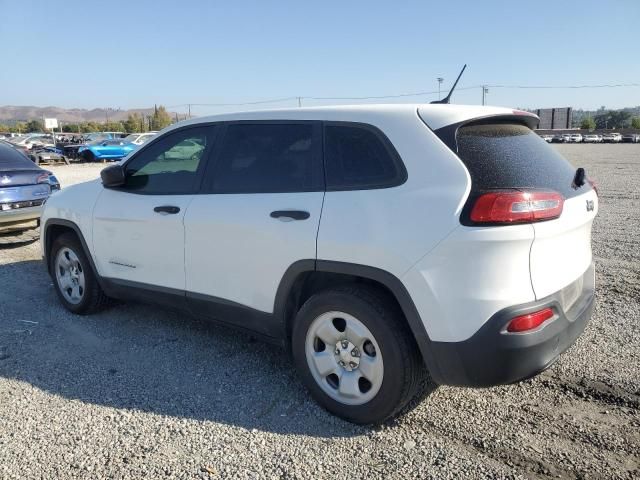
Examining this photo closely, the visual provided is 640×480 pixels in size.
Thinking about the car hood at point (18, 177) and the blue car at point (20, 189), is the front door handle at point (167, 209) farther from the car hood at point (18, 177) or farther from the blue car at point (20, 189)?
the car hood at point (18, 177)

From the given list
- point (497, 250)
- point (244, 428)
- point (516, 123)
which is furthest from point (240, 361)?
point (516, 123)

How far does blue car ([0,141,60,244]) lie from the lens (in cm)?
736

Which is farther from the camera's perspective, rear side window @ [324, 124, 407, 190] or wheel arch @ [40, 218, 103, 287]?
wheel arch @ [40, 218, 103, 287]

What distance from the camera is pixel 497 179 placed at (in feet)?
8.66

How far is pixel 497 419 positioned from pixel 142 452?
1.99 m

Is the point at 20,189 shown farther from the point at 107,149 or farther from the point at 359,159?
the point at 107,149

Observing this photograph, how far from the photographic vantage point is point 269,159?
11.3 feet

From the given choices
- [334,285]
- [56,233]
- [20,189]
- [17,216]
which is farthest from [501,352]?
[20,189]

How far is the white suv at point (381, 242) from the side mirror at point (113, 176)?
370 mm

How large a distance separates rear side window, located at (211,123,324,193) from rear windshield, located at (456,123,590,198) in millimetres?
876

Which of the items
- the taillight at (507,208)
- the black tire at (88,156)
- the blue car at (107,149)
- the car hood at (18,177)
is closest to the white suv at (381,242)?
the taillight at (507,208)

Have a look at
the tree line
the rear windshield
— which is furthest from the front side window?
the tree line

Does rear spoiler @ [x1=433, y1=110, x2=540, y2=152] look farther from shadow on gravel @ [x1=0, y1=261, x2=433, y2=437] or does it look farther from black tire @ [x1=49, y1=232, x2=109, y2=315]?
black tire @ [x1=49, y1=232, x2=109, y2=315]

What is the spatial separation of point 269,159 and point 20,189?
A: 5686mm
